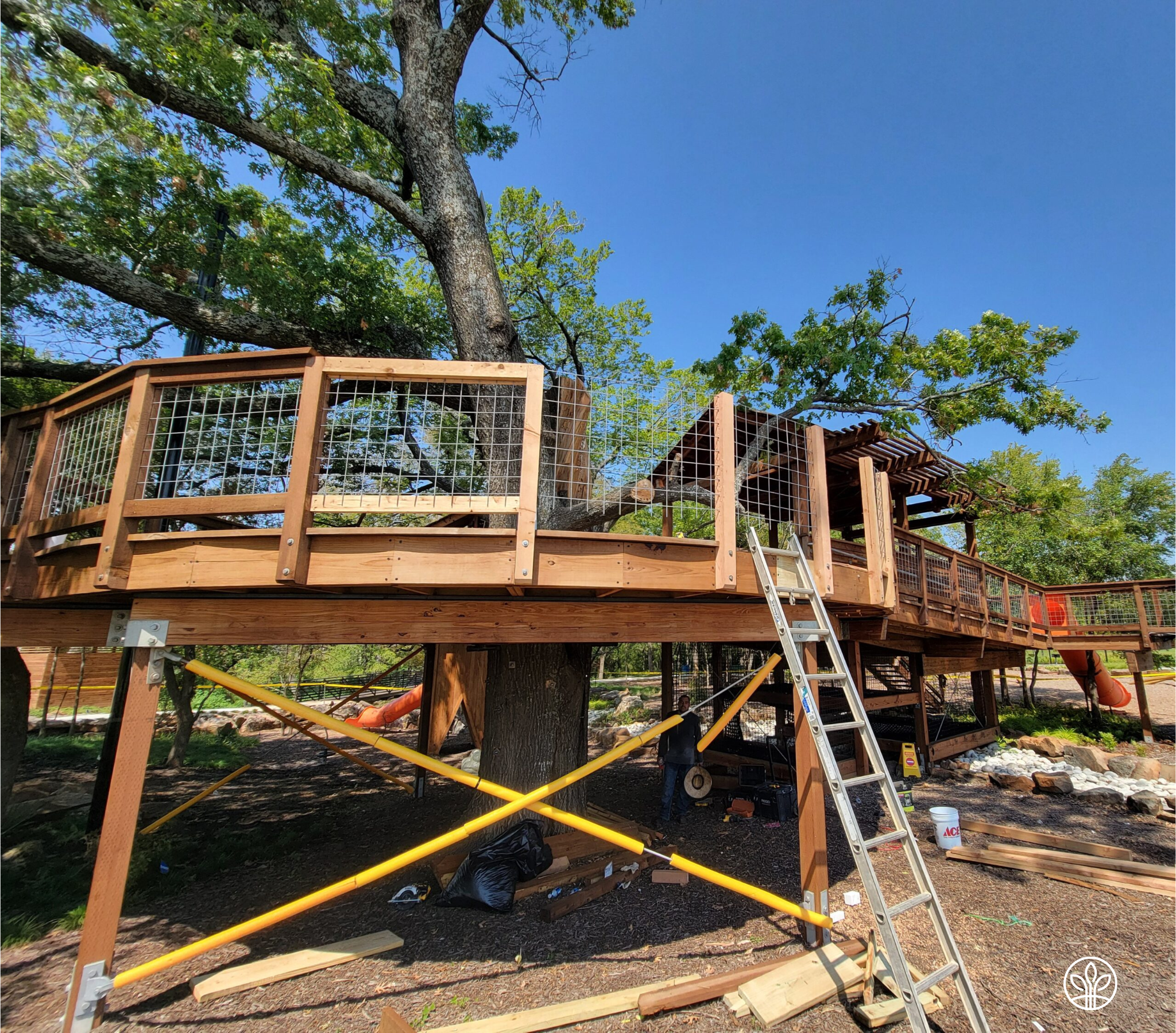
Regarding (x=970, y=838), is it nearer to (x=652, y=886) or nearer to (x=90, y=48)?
(x=652, y=886)

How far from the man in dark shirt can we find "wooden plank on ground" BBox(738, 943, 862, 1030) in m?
3.00

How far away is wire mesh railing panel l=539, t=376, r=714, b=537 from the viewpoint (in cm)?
427

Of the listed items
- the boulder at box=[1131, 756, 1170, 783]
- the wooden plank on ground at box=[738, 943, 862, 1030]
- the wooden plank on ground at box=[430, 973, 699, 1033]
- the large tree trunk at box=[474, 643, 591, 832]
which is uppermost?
the large tree trunk at box=[474, 643, 591, 832]

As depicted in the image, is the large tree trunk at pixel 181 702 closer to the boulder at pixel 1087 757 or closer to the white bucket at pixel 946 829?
the white bucket at pixel 946 829

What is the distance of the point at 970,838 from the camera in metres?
6.57

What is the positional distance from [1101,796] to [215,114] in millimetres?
14274

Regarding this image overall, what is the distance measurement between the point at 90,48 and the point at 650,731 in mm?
9165

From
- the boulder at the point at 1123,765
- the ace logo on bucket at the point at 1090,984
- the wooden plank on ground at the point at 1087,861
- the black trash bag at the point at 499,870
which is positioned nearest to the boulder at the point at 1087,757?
the boulder at the point at 1123,765

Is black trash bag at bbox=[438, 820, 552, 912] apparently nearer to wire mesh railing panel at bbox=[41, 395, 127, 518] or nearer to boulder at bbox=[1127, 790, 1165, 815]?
wire mesh railing panel at bbox=[41, 395, 127, 518]

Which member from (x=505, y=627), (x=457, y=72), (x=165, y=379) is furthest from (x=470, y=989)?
(x=457, y=72)

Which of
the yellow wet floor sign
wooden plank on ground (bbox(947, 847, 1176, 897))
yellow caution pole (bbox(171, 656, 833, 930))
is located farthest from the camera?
the yellow wet floor sign

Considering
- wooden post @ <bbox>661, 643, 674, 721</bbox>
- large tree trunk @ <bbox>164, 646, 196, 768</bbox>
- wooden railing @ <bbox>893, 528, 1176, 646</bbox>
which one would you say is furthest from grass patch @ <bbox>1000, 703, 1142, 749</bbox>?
large tree trunk @ <bbox>164, 646, 196, 768</bbox>

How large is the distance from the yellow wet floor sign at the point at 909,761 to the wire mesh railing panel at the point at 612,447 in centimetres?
519

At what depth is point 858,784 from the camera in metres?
3.91
